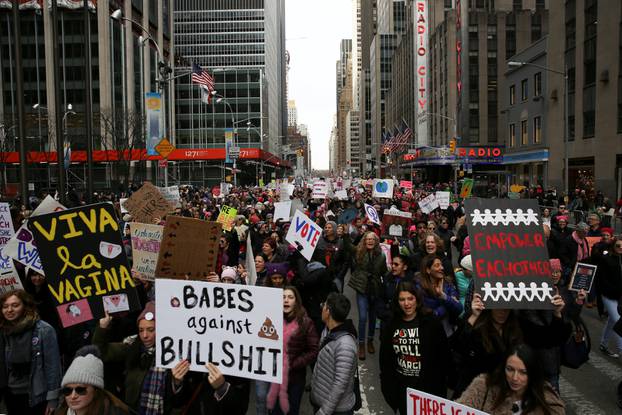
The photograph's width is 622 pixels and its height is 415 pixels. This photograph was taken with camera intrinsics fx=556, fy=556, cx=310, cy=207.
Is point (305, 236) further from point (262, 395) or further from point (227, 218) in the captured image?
point (227, 218)

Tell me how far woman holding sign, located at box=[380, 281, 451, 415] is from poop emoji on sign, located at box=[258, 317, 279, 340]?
1278 millimetres

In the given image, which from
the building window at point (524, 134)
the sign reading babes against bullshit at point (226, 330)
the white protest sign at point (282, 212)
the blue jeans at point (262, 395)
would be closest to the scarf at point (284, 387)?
the blue jeans at point (262, 395)

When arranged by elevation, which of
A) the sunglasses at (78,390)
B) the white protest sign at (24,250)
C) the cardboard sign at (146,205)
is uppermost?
the cardboard sign at (146,205)

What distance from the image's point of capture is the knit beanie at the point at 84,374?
354 centimetres

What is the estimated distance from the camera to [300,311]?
5.34 meters

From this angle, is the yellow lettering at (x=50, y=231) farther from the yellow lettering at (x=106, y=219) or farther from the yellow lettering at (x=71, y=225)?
the yellow lettering at (x=106, y=219)

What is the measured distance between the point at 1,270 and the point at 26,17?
215 ft

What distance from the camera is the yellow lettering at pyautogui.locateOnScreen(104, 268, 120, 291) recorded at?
5171 millimetres

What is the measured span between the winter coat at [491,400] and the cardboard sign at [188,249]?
3261mm

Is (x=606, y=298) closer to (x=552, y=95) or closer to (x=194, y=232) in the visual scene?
(x=194, y=232)

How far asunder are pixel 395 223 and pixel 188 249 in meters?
7.46

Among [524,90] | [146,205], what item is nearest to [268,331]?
[146,205]

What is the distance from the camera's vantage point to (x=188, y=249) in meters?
6.09

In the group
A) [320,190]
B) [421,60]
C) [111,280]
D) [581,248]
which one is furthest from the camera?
[421,60]
